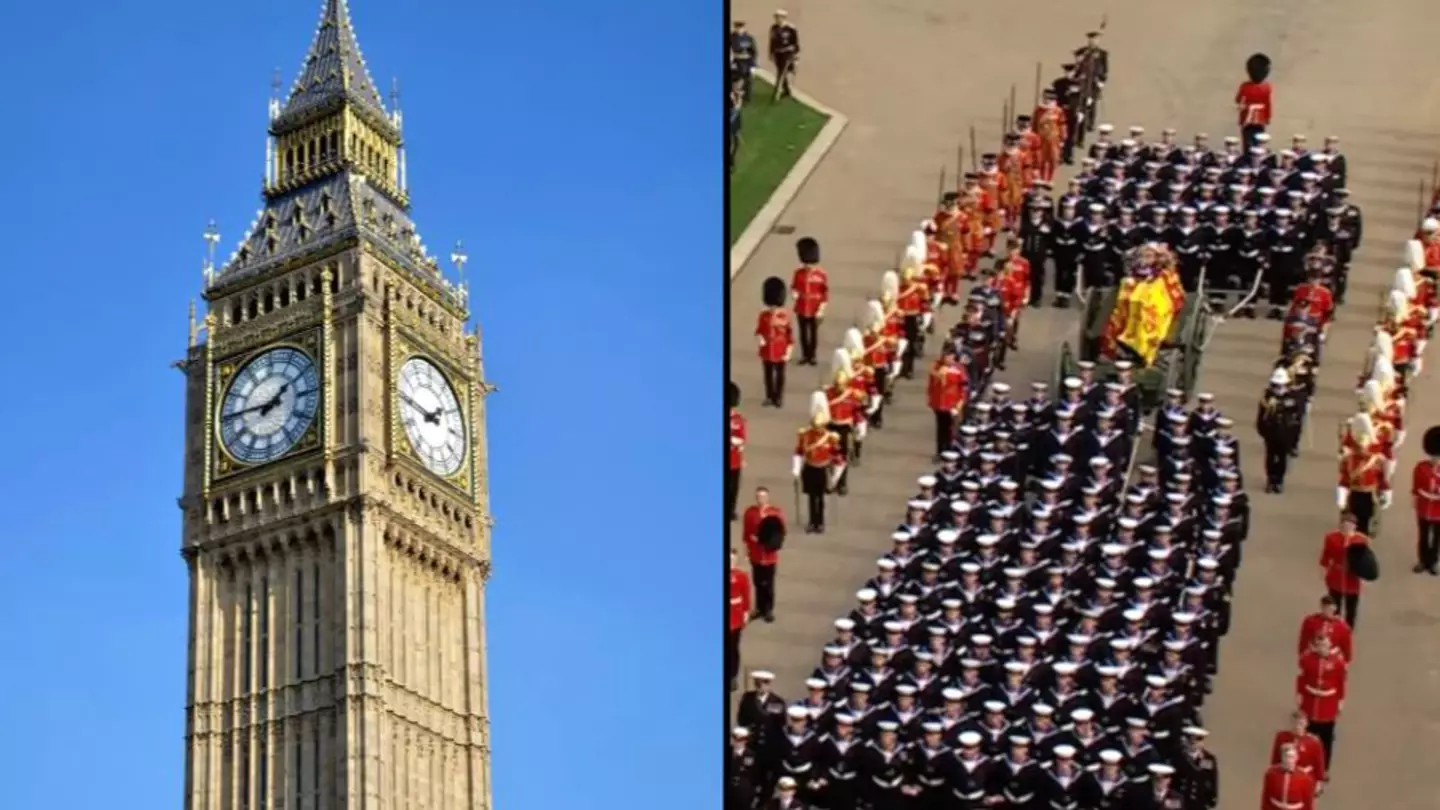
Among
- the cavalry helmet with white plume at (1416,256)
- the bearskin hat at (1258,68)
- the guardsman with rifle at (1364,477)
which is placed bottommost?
the guardsman with rifle at (1364,477)

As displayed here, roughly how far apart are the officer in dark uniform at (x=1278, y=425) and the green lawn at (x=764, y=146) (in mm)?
3372

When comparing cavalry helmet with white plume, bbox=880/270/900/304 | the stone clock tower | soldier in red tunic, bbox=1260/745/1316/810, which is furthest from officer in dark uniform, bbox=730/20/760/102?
the stone clock tower

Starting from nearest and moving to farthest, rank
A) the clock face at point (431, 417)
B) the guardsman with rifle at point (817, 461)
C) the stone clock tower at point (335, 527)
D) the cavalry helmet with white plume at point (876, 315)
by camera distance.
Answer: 1. the guardsman with rifle at point (817, 461)
2. the cavalry helmet with white plume at point (876, 315)
3. the stone clock tower at point (335, 527)
4. the clock face at point (431, 417)

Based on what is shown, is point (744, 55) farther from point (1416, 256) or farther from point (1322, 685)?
point (1322, 685)

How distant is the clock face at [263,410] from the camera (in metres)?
31.5

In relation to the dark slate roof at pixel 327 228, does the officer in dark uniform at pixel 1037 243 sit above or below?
below

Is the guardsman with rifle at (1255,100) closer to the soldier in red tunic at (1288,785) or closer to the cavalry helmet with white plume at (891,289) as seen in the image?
the cavalry helmet with white plume at (891,289)

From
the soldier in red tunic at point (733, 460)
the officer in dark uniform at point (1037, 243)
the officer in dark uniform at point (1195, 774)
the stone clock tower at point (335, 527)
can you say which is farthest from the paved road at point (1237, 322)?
the stone clock tower at point (335, 527)

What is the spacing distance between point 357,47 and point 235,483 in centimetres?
535

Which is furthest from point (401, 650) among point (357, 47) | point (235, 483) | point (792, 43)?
point (792, 43)

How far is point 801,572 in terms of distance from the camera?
59.3 ft

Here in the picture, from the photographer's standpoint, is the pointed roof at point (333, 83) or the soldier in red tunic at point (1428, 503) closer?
the soldier in red tunic at point (1428, 503)

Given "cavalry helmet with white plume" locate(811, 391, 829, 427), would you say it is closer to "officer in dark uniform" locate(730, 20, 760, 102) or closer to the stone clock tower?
"officer in dark uniform" locate(730, 20, 760, 102)

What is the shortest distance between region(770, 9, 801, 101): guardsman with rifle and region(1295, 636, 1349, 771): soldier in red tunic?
595cm
